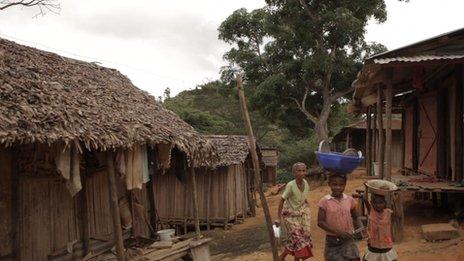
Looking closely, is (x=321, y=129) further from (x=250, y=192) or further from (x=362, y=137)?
(x=362, y=137)

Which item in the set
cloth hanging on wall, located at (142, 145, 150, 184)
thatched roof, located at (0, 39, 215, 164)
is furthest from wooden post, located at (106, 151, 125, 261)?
cloth hanging on wall, located at (142, 145, 150, 184)

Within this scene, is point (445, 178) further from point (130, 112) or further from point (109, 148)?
point (109, 148)

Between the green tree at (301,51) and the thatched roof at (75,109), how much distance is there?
42.7 ft

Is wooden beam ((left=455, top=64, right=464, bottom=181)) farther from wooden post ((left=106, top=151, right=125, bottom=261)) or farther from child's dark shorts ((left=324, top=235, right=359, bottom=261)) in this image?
wooden post ((left=106, top=151, right=125, bottom=261))

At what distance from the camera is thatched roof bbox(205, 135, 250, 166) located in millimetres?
16294

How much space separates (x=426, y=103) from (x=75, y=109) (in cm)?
929

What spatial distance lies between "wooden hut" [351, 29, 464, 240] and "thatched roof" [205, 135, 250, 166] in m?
4.62

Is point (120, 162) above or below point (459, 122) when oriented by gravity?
below

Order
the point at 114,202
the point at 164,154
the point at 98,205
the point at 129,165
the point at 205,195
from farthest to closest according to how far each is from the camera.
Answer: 1. the point at 205,195
2. the point at 98,205
3. the point at 164,154
4. the point at 129,165
5. the point at 114,202

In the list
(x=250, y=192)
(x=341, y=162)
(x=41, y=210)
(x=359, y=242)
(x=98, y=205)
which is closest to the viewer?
(x=341, y=162)

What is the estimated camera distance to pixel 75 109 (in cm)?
618

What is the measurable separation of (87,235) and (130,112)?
2175 mm

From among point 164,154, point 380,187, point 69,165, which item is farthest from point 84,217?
point 380,187

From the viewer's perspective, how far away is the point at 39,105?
573cm
